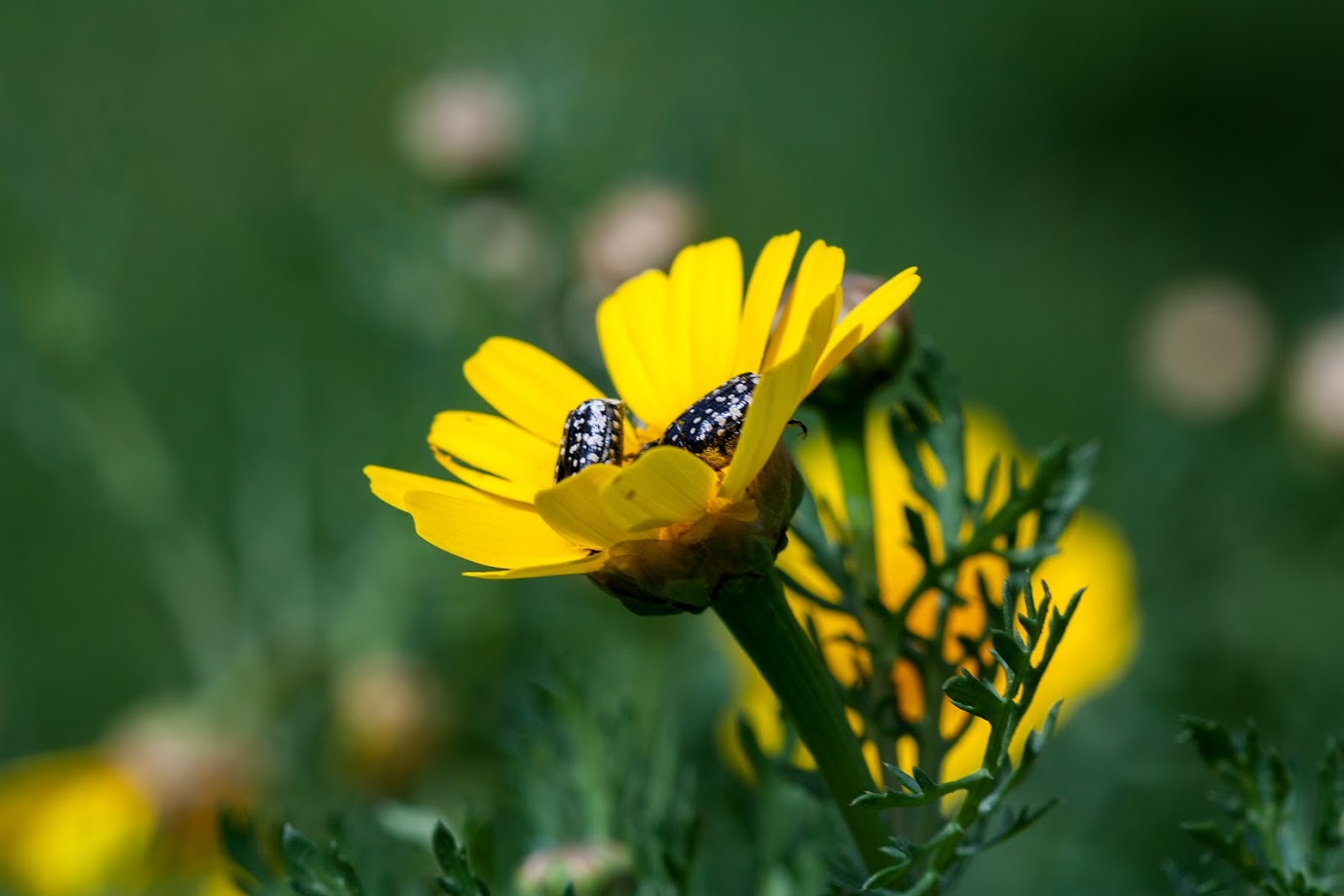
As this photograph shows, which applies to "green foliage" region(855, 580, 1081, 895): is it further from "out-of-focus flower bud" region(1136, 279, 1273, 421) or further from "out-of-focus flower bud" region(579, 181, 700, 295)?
"out-of-focus flower bud" region(1136, 279, 1273, 421)

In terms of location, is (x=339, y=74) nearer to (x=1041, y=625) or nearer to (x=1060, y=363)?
(x=1060, y=363)

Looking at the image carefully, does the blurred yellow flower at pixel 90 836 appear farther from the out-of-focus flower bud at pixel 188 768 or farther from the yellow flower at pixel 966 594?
the yellow flower at pixel 966 594

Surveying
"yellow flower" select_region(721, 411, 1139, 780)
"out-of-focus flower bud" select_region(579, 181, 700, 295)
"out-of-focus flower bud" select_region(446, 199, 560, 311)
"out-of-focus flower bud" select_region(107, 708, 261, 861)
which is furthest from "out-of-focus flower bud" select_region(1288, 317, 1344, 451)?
"out-of-focus flower bud" select_region(107, 708, 261, 861)

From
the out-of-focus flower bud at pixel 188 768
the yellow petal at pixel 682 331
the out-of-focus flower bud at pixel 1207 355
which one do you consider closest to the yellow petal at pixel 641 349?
the yellow petal at pixel 682 331

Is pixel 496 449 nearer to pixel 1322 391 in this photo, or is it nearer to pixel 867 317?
pixel 867 317

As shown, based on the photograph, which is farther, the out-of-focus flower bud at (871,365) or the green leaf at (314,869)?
the out-of-focus flower bud at (871,365)
